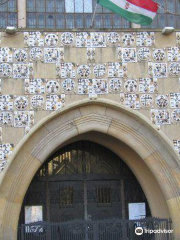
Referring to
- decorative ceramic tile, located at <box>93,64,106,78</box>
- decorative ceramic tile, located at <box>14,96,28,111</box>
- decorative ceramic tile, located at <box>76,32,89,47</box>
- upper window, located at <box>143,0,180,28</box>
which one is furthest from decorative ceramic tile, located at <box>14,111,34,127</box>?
upper window, located at <box>143,0,180,28</box>

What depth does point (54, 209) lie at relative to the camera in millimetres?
18125

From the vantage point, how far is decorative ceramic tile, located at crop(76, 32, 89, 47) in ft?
55.8

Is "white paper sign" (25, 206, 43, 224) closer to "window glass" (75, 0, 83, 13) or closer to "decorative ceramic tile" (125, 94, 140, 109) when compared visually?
"decorative ceramic tile" (125, 94, 140, 109)

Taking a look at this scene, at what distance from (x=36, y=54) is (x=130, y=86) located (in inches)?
109

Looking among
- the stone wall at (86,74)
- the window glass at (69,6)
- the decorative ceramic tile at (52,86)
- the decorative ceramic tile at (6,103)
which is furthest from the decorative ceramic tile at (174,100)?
the decorative ceramic tile at (6,103)

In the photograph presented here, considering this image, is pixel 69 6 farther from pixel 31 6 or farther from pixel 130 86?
pixel 130 86

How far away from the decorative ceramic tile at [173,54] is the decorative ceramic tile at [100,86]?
1.99 metres

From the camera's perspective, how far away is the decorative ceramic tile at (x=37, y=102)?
651 inches

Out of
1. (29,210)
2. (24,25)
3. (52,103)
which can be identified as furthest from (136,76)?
(29,210)

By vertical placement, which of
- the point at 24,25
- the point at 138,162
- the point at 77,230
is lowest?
the point at 77,230

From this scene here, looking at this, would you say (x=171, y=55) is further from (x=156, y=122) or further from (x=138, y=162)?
(x=138, y=162)

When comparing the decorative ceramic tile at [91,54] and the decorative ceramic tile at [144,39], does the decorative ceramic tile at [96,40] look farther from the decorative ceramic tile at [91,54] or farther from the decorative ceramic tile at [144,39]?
the decorative ceramic tile at [144,39]

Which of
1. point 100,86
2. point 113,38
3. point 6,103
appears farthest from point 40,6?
point 6,103

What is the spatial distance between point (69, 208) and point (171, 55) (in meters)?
5.45
